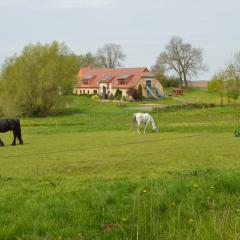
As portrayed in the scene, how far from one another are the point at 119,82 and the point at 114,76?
422 centimetres

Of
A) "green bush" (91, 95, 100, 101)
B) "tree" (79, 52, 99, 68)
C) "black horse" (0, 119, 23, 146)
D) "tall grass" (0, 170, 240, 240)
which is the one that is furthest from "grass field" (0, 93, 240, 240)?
"tree" (79, 52, 99, 68)

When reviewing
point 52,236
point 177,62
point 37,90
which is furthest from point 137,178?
point 177,62

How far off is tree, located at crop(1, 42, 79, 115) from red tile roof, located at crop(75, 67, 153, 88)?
3034cm

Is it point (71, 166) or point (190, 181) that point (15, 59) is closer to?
point (71, 166)

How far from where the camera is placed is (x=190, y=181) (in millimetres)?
11336

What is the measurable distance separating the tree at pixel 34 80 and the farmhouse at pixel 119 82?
94.7 ft

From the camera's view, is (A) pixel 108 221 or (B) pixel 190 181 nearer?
(A) pixel 108 221

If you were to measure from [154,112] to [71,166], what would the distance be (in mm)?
53551

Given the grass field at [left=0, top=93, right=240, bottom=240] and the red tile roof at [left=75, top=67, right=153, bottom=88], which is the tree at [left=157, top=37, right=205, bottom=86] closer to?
the red tile roof at [left=75, top=67, right=153, bottom=88]

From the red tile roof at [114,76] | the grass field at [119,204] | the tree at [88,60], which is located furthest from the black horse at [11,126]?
the tree at [88,60]

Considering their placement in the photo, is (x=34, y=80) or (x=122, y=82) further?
(x=122, y=82)

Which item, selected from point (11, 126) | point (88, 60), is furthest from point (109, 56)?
point (11, 126)

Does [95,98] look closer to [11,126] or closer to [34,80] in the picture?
[34,80]

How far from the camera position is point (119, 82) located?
114188 millimetres
